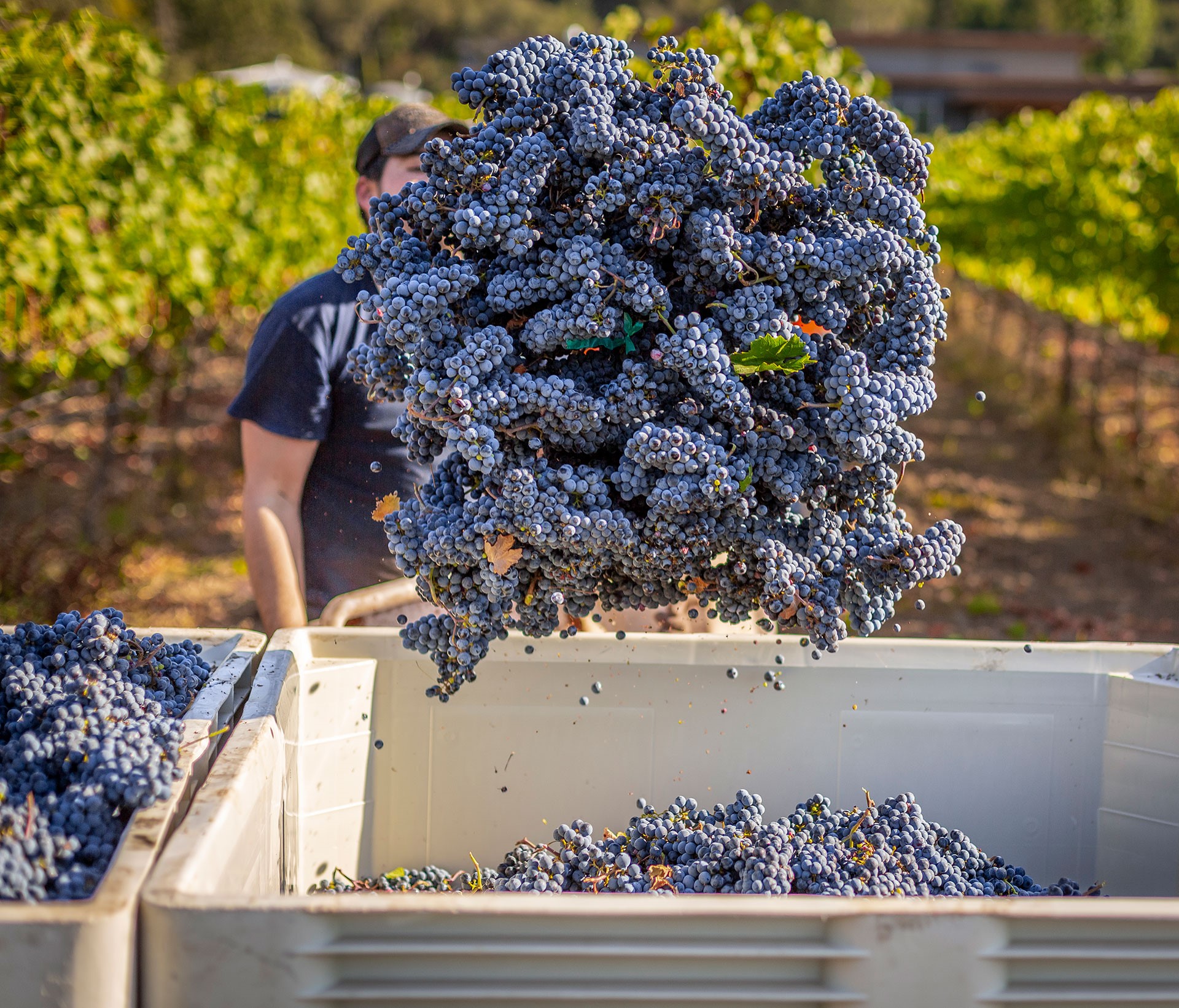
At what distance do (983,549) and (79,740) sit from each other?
6.74 metres

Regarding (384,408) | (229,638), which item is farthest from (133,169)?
(229,638)

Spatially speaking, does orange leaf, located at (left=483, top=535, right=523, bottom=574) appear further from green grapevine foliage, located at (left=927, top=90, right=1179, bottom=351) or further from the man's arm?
green grapevine foliage, located at (left=927, top=90, right=1179, bottom=351)

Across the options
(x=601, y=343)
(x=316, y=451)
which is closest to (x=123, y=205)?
(x=316, y=451)

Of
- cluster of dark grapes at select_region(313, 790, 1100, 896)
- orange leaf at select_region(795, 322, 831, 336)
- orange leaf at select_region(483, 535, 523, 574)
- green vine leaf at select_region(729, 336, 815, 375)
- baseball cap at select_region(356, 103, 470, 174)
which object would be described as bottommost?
cluster of dark grapes at select_region(313, 790, 1100, 896)

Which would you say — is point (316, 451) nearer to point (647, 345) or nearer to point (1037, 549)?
point (647, 345)

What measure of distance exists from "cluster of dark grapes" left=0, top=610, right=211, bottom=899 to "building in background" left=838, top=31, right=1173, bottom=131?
4040 centimetres

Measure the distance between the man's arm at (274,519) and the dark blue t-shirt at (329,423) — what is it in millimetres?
53

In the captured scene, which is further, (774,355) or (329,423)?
(329,423)

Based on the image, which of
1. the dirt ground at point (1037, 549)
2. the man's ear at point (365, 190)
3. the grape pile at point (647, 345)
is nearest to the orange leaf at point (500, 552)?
the grape pile at point (647, 345)

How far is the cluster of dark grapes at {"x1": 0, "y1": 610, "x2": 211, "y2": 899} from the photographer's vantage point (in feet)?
4.13

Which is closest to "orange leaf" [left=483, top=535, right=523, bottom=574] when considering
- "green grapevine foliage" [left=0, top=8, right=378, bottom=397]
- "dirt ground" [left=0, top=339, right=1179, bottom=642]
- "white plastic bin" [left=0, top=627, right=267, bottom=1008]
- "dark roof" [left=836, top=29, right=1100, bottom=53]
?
"white plastic bin" [left=0, top=627, right=267, bottom=1008]

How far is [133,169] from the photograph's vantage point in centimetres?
546

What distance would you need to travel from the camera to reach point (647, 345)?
63.6 inches

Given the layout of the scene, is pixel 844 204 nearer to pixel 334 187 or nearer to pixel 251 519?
pixel 251 519
